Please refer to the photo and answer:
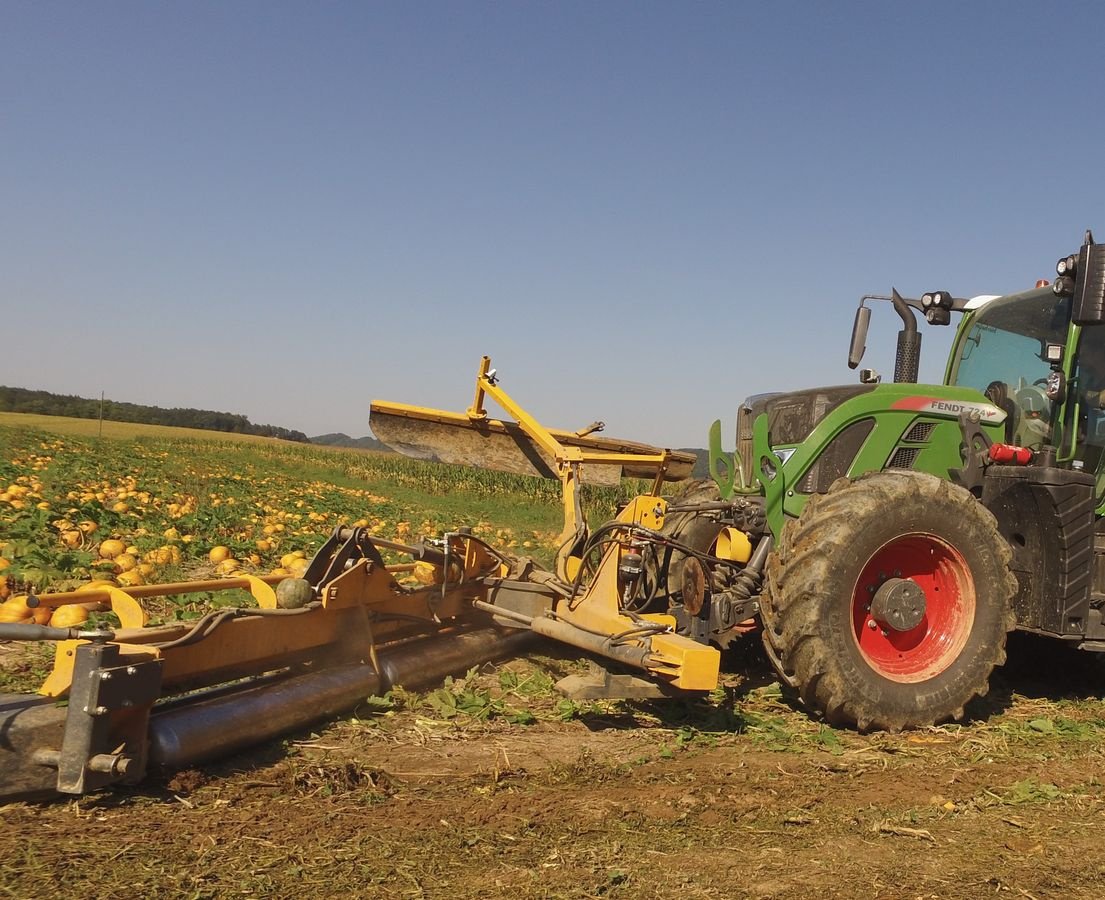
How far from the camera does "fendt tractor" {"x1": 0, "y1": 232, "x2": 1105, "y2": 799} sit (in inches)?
169

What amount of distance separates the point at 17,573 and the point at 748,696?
5682 millimetres

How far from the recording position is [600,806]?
386cm

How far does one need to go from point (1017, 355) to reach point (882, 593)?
8.25 ft

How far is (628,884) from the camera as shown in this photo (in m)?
3.12

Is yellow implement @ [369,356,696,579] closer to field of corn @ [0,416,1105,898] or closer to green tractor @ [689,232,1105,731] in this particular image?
green tractor @ [689,232,1105,731]

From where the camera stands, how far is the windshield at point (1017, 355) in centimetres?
632

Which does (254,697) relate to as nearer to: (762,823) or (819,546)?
(762,823)

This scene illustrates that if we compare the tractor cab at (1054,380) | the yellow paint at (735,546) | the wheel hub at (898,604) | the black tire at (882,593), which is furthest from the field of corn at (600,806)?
the tractor cab at (1054,380)


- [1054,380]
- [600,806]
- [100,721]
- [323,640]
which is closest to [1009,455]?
[1054,380]

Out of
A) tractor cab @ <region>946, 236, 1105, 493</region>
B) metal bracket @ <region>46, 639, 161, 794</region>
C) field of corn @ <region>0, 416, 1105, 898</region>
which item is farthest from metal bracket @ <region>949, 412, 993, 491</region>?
metal bracket @ <region>46, 639, 161, 794</region>

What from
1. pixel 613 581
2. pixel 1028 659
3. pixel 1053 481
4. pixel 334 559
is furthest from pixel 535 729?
pixel 1028 659

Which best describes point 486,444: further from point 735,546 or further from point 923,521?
point 923,521

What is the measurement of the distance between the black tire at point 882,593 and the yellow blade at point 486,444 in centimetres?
229

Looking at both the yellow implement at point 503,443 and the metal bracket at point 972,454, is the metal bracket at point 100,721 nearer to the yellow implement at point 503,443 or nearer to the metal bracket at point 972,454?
the yellow implement at point 503,443
